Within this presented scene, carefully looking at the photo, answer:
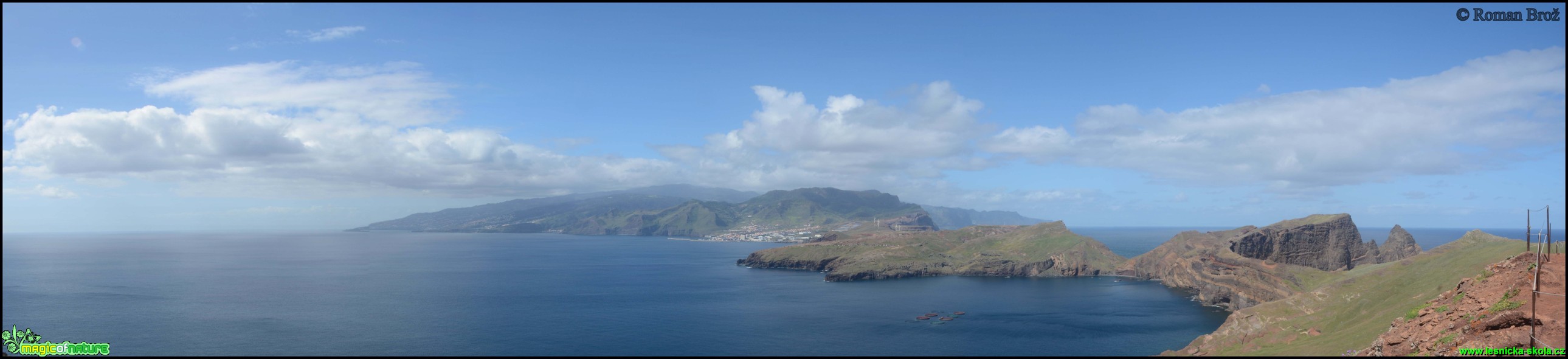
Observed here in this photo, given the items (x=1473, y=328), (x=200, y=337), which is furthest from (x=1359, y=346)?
(x=200, y=337)

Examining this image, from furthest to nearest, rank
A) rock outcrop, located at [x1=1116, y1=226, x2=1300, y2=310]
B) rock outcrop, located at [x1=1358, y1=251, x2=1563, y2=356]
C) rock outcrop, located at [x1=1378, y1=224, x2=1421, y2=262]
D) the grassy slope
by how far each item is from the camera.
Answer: rock outcrop, located at [x1=1378, y1=224, x2=1421, y2=262] → rock outcrop, located at [x1=1116, y1=226, x2=1300, y2=310] → the grassy slope → rock outcrop, located at [x1=1358, y1=251, x2=1563, y2=356]

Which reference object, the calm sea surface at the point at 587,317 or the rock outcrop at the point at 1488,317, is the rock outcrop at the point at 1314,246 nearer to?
the calm sea surface at the point at 587,317

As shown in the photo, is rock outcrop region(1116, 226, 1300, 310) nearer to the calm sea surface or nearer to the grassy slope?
the calm sea surface

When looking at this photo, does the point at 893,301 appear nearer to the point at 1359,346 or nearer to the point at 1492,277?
the point at 1359,346

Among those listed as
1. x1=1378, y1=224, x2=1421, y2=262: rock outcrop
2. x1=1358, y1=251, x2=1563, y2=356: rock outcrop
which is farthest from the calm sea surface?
x1=1378, y1=224, x2=1421, y2=262: rock outcrop

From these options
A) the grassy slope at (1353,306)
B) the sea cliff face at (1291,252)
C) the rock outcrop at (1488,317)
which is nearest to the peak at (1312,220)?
the sea cliff face at (1291,252)

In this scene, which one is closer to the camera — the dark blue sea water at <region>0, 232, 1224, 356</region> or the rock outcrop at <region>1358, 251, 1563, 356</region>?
the rock outcrop at <region>1358, 251, 1563, 356</region>

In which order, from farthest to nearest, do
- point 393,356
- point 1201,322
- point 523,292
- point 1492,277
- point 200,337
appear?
point 523,292
point 1201,322
point 200,337
point 393,356
point 1492,277

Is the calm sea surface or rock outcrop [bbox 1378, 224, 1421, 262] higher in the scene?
rock outcrop [bbox 1378, 224, 1421, 262]

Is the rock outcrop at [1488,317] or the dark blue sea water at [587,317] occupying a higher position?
the rock outcrop at [1488,317]
